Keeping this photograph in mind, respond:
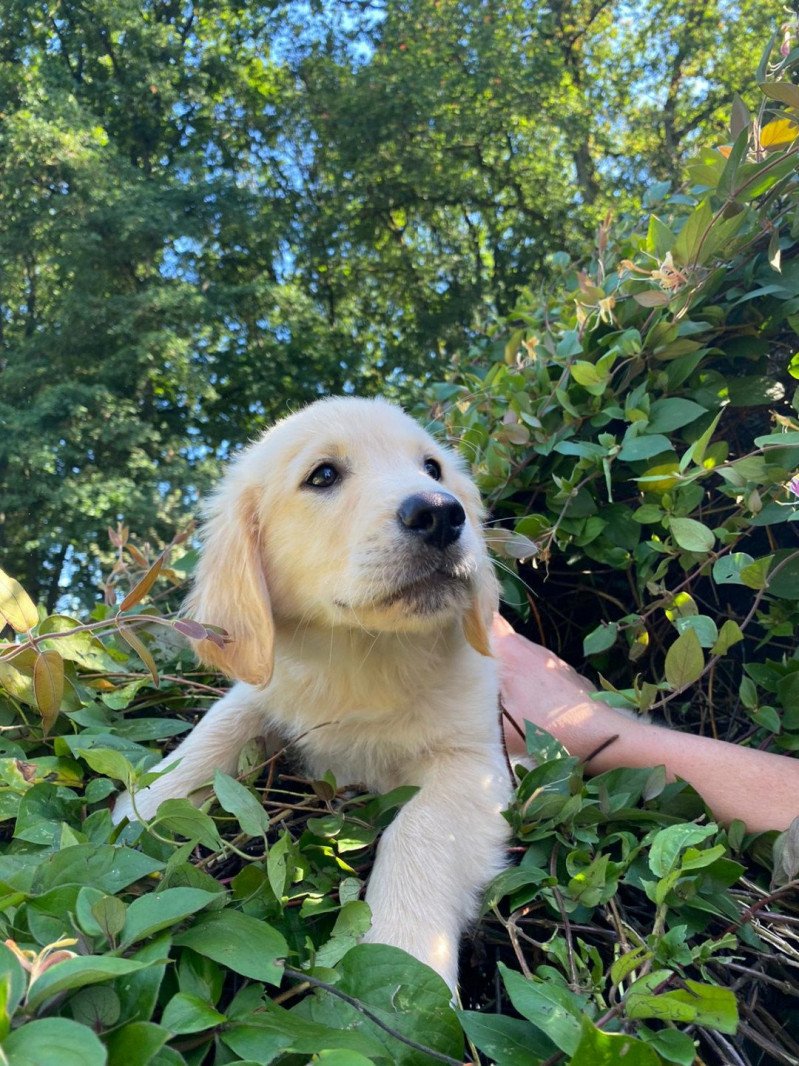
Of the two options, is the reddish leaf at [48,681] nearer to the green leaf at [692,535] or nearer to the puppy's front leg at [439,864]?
the puppy's front leg at [439,864]

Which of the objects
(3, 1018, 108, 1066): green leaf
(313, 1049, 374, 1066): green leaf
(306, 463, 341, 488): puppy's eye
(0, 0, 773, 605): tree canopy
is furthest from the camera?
(0, 0, 773, 605): tree canopy

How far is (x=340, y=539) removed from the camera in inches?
77.7

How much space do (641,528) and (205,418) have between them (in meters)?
15.2

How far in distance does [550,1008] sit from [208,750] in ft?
3.61

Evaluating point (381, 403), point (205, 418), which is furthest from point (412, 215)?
point (381, 403)

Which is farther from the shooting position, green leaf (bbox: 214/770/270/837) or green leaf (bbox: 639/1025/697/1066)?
green leaf (bbox: 214/770/270/837)

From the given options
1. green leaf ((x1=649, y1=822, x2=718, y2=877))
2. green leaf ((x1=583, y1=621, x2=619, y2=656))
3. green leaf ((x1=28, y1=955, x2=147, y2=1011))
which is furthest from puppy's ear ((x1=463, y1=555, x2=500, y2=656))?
green leaf ((x1=28, y1=955, x2=147, y2=1011))

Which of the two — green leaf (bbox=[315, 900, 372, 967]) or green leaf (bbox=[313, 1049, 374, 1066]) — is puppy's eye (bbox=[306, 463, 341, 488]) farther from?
green leaf (bbox=[313, 1049, 374, 1066])

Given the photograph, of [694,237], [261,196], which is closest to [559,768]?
[694,237]

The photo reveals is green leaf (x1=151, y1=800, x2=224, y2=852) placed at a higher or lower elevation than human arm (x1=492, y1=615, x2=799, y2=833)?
higher

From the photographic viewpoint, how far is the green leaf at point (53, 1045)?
673 millimetres

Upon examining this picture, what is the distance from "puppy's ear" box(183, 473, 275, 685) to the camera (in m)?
1.89

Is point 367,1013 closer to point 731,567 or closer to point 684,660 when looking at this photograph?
point 684,660

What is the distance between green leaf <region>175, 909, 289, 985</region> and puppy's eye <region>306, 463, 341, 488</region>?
4.25 ft
